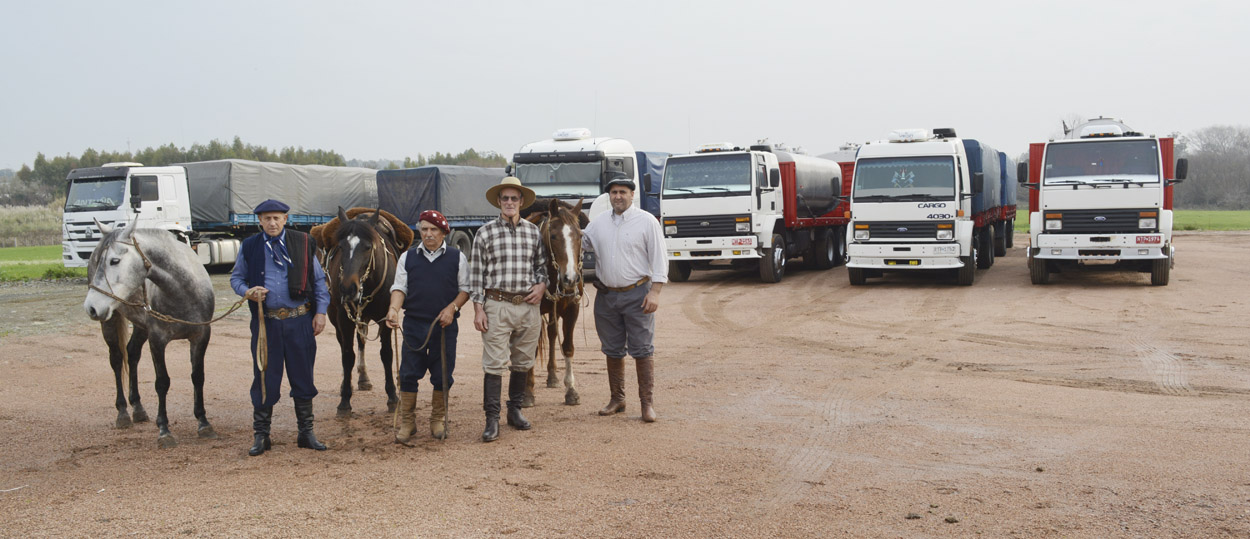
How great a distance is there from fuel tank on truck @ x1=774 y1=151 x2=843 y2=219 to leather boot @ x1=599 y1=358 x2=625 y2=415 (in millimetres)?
12634

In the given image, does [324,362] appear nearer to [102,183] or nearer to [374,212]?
[374,212]

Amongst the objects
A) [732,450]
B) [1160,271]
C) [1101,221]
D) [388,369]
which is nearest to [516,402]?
[388,369]

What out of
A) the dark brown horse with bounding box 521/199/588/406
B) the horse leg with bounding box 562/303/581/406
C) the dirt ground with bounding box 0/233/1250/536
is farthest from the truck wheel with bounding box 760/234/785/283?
the horse leg with bounding box 562/303/581/406

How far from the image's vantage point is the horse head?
20.4ft

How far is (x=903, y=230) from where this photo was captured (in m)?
17.2

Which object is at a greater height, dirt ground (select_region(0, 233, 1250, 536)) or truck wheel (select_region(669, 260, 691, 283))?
truck wheel (select_region(669, 260, 691, 283))

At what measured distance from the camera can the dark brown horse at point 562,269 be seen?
22.9 ft

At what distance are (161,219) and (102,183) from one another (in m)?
→ 1.57

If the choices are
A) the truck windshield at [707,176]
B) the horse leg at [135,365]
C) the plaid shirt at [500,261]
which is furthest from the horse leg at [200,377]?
the truck windshield at [707,176]

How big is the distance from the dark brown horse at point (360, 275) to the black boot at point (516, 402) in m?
1.23

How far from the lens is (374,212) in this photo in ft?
25.2

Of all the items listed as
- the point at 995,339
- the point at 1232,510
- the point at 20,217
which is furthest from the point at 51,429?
the point at 20,217

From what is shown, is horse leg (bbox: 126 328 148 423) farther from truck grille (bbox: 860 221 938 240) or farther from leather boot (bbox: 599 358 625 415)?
truck grille (bbox: 860 221 938 240)

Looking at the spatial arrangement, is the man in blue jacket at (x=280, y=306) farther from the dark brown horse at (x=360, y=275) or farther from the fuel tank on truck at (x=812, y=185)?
the fuel tank on truck at (x=812, y=185)
